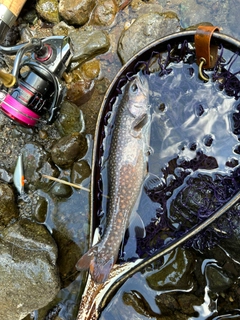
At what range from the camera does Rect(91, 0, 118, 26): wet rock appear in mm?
2592

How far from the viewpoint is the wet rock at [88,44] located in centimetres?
257

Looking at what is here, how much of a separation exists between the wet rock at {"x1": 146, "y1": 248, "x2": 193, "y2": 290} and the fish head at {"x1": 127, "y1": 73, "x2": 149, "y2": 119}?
956mm

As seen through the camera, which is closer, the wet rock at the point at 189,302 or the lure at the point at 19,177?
the wet rock at the point at 189,302

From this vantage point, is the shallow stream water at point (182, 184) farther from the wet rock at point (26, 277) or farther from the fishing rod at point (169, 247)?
the wet rock at point (26, 277)

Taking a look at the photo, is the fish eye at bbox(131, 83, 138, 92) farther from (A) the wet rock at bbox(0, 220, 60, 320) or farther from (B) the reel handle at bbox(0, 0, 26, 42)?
(A) the wet rock at bbox(0, 220, 60, 320)

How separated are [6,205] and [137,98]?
119 centimetres

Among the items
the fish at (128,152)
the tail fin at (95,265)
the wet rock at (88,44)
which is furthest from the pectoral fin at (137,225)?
the wet rock at (88,44)

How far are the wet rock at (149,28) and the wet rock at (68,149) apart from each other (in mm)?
749

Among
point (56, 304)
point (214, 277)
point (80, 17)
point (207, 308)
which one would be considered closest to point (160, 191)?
point (214, 277)

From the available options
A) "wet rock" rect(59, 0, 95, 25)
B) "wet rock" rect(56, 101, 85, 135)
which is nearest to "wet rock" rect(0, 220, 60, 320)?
"wet rock" rect(56, 101, 85, 135)

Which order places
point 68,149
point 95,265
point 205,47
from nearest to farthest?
point 205,47 → point 95,265 → point 68,149

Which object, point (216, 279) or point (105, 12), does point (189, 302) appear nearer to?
point (216, 279)

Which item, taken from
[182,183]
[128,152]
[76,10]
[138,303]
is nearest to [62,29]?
[76,10]

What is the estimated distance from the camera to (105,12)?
2605mm
